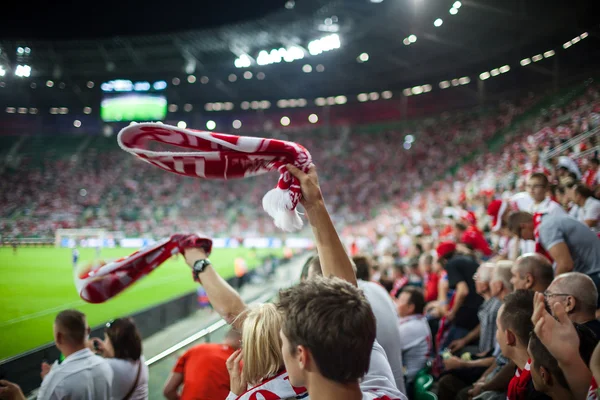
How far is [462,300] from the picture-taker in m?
4.36

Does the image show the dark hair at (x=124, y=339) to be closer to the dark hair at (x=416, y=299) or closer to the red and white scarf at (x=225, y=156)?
the red and white scarf at (x=225, y=156)

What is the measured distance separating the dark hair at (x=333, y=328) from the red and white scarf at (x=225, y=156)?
45 centimetres

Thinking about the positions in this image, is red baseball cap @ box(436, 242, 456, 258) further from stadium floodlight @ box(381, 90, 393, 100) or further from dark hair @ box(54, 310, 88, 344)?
stadium floodlight @ box(381, 90, 393, 100)

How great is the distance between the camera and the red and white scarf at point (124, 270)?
210 cm

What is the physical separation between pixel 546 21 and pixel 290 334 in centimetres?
1635

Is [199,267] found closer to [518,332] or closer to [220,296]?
[220,296]

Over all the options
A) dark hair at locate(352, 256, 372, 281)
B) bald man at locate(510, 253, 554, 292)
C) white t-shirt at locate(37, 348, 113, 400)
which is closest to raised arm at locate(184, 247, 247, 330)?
white t-shirt at locate(37, 348, 113, 400)

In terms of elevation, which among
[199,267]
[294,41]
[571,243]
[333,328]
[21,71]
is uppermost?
[294,41]

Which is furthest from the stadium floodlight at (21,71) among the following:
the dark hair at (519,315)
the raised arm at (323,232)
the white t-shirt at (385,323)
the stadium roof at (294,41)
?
the dark hair at (519,315)

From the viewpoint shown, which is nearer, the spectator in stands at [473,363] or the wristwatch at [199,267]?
the wristwatch at [199,267]

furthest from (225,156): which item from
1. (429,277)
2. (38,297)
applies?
(38,297)

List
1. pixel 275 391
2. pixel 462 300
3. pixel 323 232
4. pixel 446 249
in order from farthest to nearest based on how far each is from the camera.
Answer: pixel 446 249, pixel 462 300, pixel 323 232, pixel 275 391

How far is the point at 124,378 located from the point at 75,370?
452 millimetres

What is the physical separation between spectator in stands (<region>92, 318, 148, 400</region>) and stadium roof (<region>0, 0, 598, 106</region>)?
7.05 m
